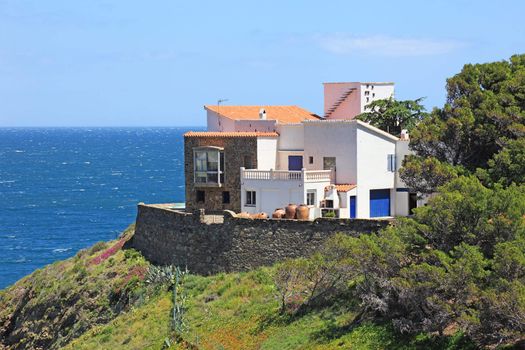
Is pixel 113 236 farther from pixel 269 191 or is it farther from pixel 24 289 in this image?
pixel 269 191

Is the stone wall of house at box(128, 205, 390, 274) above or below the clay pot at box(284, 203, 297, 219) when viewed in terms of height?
below

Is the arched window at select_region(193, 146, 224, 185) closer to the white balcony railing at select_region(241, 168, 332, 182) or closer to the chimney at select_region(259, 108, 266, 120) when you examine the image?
the white balcony railing at select_region(241, 168, 332, 182)

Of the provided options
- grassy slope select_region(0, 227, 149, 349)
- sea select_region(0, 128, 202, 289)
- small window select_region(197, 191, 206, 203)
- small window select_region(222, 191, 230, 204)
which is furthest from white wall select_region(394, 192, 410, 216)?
sea select_region(0, 128, 202, 289)

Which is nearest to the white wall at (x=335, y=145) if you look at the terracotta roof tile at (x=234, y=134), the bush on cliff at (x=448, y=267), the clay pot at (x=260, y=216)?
the terracotta roof tile at (x=234, y=134)

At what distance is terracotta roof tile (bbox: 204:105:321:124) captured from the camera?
6166 centimetres

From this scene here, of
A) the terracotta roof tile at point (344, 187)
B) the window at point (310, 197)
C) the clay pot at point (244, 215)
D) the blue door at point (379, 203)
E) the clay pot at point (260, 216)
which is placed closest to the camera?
the clay pot at point (244, 215)

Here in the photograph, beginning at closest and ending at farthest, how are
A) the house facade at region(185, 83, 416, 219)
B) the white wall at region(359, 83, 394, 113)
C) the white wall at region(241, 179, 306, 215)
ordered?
1. the white wall at region(241, 179, 306, 215)
2. the house facade at region(185, 83, 416, 219)
3. the white wall at region(359, 83, 394, 113)

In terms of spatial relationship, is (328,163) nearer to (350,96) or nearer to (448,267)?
(350,96)

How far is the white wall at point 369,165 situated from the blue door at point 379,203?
32 centimetres

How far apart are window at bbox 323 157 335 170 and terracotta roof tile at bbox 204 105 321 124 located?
4.56 meters

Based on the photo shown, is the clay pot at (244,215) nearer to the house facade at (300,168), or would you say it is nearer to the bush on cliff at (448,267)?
the house facade at (300,168)

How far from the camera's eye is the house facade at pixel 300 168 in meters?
54.3

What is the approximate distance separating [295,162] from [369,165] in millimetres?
4342

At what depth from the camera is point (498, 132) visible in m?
48.1
